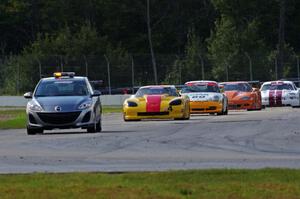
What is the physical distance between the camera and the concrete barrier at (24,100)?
55.4 metres

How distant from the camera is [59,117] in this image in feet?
81.7

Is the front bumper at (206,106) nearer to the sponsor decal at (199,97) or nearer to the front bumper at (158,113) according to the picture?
the sponsor decal at (199,97)

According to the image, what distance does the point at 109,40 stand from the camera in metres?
80.8

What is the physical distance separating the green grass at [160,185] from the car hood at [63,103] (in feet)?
38.1

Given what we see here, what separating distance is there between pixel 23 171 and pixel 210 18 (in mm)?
70287

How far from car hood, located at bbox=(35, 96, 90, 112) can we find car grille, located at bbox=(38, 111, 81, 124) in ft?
0.41

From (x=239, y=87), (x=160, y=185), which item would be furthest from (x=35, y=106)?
(x=239, y=87)

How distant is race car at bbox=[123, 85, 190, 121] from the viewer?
31828mm

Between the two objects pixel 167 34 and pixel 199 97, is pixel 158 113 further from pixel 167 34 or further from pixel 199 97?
pixel 167 34

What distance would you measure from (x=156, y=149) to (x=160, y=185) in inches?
263

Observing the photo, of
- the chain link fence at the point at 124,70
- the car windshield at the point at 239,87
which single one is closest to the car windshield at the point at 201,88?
the car windshield at the point at 239,87

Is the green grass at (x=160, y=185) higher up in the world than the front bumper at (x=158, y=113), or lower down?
higher up

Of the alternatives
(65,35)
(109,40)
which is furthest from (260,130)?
(109,40)

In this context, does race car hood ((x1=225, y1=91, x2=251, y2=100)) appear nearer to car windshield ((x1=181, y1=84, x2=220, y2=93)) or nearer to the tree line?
car windshield ((x1=181, y1=84, x2=220, y2=93))
